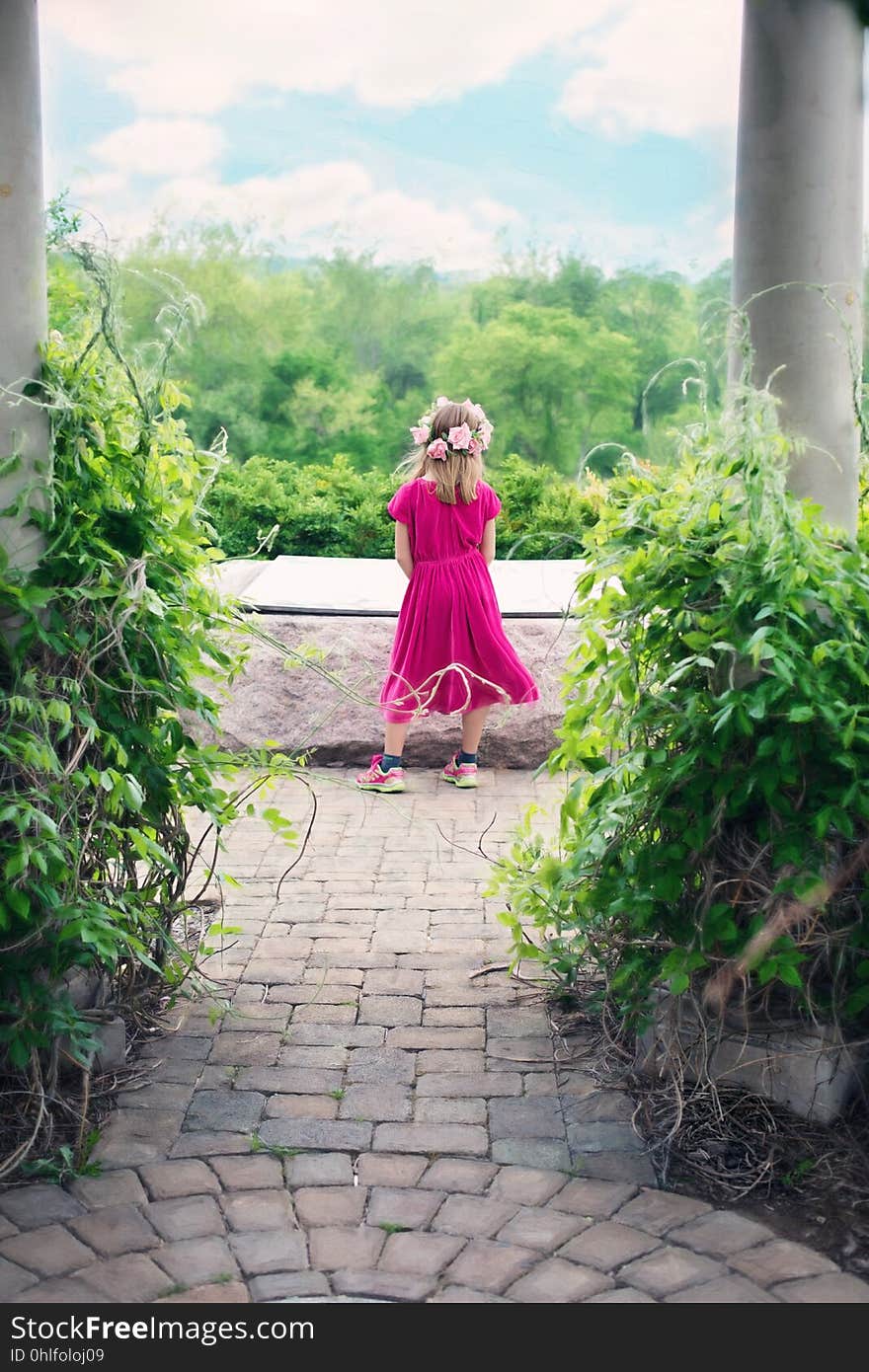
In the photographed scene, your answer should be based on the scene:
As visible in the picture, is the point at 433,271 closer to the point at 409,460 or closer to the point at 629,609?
the point at 409,460

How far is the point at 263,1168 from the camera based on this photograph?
9.51 ft

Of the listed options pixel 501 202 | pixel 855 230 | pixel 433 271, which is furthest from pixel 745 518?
pixel 501 202

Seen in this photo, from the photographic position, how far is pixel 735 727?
9.45ft

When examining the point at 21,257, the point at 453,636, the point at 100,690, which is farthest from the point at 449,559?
the point at 21,257

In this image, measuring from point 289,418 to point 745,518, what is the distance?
77.6 feet

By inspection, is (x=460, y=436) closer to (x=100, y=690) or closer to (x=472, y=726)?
(x=472, y=726)

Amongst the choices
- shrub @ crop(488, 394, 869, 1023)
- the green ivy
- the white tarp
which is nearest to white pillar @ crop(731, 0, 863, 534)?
shrub @ crop(488, 394, 869, 1023)

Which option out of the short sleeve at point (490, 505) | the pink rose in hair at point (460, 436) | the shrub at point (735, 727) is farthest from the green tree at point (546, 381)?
the shrub at point (735, 727)

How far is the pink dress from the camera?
6.01 metres

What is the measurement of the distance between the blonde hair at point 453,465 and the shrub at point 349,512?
11.8 ft

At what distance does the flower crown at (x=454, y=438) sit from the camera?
586cm

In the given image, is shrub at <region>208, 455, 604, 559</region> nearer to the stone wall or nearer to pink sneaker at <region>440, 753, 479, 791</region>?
the stone wall

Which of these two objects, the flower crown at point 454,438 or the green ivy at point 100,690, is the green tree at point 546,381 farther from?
the green ivy at point 100,690

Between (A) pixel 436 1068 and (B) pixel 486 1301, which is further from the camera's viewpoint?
(A) pixel 436 1068
